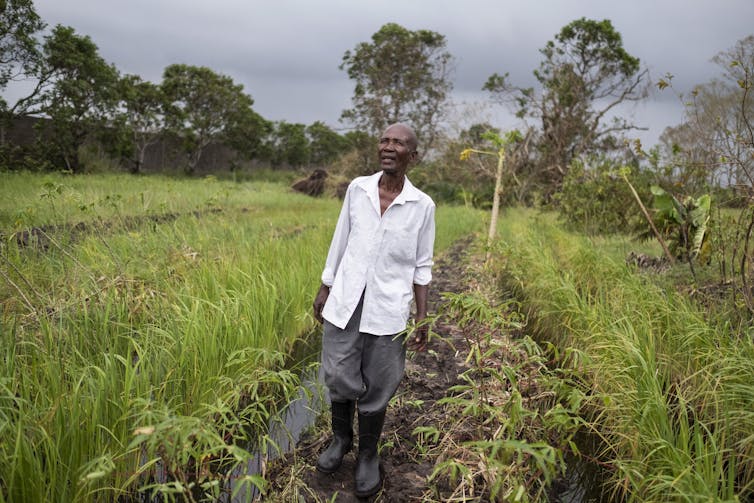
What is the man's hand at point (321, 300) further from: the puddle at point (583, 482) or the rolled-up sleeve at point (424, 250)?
the puddle at point (583, 482)

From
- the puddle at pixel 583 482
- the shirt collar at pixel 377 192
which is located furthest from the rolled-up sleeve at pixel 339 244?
the puddle at pixel 583 482

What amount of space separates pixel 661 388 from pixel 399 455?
4.65 ft

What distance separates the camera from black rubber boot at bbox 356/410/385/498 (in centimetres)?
217

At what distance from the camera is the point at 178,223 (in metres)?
5.86

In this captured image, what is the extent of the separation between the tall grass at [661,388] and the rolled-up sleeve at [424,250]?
914 mm

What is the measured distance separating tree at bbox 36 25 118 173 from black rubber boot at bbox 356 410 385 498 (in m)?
12.3

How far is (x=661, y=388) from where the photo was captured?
2.62 m

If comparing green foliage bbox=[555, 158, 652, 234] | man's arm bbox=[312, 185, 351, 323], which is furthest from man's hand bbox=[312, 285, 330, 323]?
green foliage bbox=[555, 158, 652, 234]

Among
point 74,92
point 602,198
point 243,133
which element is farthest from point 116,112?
point 602,198

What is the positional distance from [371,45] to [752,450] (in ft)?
75.8

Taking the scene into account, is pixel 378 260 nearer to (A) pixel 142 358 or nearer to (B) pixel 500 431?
(B) pixel 500 431

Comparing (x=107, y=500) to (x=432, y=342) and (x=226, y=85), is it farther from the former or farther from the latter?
(x=226, y=85)

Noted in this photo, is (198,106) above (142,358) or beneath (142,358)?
above

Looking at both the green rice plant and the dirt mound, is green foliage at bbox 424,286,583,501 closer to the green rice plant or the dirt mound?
the green rice plant
